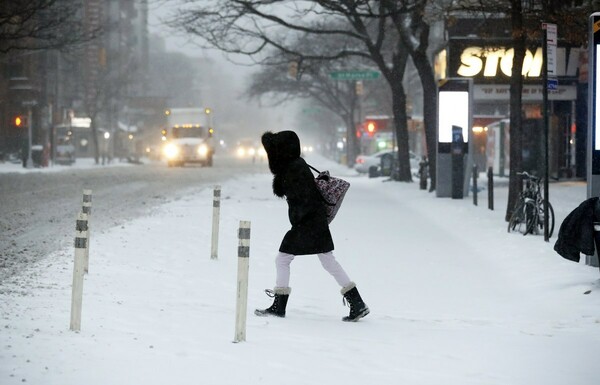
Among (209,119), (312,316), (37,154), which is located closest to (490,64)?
(312,316)

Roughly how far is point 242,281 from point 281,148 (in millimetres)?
1608

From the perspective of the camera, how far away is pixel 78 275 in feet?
25.5

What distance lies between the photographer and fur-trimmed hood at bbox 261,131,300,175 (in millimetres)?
8688

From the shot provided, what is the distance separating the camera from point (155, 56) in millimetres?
180500

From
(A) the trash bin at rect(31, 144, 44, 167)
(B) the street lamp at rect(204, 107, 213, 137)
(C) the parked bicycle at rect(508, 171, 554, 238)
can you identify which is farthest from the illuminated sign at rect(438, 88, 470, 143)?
(A) the trash bin at rect(31, 144, 44, 167)

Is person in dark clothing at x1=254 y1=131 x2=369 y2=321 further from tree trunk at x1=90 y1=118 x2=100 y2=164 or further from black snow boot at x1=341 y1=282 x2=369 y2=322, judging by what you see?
tree trunk at x1=90 y1=118 x2=100 y2=164

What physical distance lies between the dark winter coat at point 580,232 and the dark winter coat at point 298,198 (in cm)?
275

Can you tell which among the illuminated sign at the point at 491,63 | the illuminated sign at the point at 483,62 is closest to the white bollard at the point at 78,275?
the illuminated sign at the point at 483,62

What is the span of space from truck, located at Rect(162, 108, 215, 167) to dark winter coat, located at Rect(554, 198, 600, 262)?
2075 inches

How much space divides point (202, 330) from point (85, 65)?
9861cm

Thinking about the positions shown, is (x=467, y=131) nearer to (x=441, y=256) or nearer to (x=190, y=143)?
(x=441, y=256)

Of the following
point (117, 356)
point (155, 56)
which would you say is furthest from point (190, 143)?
point (155, 56)

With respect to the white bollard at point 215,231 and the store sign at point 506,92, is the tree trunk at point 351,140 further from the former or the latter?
the white bollard at point 215,231

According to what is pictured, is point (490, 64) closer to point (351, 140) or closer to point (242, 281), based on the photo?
point (242, 281)
